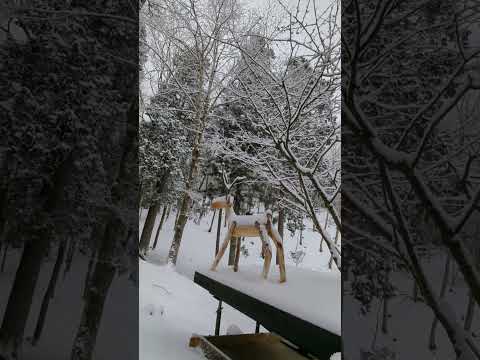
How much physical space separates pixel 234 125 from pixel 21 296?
4345 mm

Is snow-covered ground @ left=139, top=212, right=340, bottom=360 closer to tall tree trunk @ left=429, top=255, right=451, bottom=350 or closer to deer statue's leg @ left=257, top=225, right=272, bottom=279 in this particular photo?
deer statue's leg @ left=257, top=225, right=272, bottom=279

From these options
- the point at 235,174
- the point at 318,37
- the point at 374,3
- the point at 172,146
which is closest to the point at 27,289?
the point at 374,3

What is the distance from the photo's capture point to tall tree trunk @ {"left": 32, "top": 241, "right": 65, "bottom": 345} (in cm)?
88

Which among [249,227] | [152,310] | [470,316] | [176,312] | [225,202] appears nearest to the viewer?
[470,316]

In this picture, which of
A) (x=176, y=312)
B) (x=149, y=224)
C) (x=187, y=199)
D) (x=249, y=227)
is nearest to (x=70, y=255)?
(x=249, y=227)

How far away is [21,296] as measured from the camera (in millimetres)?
876

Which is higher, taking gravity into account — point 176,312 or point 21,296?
point 21,296

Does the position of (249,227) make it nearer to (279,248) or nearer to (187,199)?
(279,248)

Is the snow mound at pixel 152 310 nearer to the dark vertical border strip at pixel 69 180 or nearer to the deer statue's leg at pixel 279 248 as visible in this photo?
the deer statue's leg at pixel 279 248

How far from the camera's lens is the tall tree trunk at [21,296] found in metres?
0.85

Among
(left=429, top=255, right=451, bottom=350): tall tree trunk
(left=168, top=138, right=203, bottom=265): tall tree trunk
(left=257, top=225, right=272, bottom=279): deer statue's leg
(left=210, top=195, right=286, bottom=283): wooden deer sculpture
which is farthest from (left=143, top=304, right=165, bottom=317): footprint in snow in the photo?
(left=429, top=255, right=451, bottom=350): tall tree trunk

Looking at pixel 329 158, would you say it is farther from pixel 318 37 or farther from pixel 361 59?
pixel 361 59

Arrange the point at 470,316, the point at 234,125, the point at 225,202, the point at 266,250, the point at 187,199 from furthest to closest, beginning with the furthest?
1. the point at 234,125
2. the point at 187,199
3. the point at 225,202
4. the point at 266,250
5. the point at 470,316

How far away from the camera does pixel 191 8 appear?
388 cm
